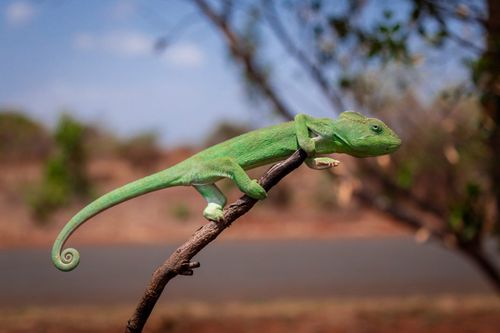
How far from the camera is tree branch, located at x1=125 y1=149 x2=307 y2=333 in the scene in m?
1.32

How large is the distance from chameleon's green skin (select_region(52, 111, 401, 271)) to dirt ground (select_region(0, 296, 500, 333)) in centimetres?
485

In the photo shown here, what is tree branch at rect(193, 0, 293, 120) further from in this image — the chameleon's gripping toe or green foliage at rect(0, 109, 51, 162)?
green foliage at rect(0, 109, 51, 162)

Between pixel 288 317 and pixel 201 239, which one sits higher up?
pixel 201 239

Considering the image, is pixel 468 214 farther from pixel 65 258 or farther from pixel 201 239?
pixel 65 258

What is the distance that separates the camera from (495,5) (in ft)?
12.5

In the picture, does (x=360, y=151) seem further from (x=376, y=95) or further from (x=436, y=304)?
(x=436, y=304)

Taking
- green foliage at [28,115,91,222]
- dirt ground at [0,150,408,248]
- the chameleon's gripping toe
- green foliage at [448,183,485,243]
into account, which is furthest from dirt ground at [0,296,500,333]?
green foliage at [28,115,91,222]

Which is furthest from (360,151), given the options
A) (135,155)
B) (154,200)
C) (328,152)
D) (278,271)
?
(135,155)

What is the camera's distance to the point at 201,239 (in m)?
1.33

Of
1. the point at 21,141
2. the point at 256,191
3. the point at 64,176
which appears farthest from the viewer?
the point at 21,141

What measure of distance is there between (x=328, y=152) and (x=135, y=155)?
23179mm

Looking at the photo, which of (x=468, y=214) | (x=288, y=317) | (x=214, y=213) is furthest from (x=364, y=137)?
(x=288, y=317)

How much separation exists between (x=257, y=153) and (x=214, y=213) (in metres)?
0.19

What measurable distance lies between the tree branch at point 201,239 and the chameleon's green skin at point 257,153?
25 mm
